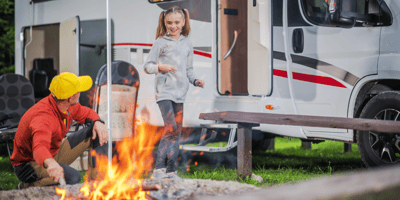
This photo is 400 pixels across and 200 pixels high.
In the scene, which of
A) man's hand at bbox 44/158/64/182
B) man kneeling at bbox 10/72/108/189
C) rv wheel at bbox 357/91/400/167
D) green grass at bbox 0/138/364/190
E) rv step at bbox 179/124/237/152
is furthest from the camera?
rv step at bbox 179/124/237/152

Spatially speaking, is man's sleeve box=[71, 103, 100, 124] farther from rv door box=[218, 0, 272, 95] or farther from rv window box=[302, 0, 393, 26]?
rv window box=[302, 0, 393, 26]

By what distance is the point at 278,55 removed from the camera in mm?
4977

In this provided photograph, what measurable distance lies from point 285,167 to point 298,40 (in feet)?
5.06

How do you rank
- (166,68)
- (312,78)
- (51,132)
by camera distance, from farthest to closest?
(166,68) < (312,78) < (51,132)

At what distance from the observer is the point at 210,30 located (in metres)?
5.33

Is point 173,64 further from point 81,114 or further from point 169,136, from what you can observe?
point 81,114

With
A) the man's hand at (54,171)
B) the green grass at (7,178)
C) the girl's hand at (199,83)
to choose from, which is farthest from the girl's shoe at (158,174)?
the man's hand at (54,171)

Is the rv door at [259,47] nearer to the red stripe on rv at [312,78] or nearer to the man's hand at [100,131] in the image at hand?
the red stripe on rv at [312,78]

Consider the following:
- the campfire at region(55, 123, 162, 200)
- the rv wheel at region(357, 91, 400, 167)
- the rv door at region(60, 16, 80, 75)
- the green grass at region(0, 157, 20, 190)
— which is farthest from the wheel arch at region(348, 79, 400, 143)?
the rv door at region(60, 16, 80, 75)

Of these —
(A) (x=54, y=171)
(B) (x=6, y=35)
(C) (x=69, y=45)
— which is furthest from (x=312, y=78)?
(B) (x=6, y=35)

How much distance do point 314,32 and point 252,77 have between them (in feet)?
3.11

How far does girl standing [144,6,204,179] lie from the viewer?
4941mm

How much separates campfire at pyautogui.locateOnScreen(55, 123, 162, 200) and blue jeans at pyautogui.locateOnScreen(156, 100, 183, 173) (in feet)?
1.01

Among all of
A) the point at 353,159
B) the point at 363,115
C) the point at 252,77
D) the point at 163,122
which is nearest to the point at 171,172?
the point at 163,122
